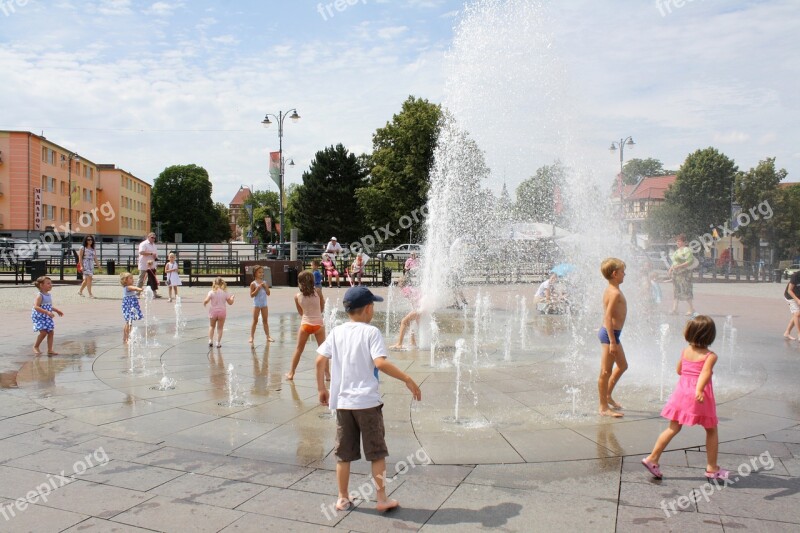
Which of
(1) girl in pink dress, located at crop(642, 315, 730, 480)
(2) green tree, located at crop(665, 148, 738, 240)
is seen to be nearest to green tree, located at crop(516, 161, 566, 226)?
(2) green tree, located at crop(665, 148, 738, 240)

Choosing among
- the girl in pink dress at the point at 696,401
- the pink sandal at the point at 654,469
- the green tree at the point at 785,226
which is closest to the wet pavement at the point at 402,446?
the pink sandal at the point at 654,469

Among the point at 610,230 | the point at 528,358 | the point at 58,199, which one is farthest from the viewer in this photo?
the point at 58,199

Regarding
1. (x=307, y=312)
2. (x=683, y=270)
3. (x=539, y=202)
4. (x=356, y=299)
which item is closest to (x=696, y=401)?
(x=356, y=299)

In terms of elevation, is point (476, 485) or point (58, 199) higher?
point (58, 199)

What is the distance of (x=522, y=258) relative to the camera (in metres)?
35.7

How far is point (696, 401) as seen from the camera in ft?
13.5

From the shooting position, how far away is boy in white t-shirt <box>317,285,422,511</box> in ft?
12.1

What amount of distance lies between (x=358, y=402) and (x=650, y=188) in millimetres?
88325

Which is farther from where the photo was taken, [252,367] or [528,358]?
[528,358]

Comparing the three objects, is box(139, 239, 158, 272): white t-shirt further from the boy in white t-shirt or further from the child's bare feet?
the child's bare feet

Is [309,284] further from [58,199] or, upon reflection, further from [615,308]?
[58,199]

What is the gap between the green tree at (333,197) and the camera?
190ft

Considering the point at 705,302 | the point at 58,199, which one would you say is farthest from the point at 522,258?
the point at 58,199

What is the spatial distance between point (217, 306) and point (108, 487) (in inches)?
219
